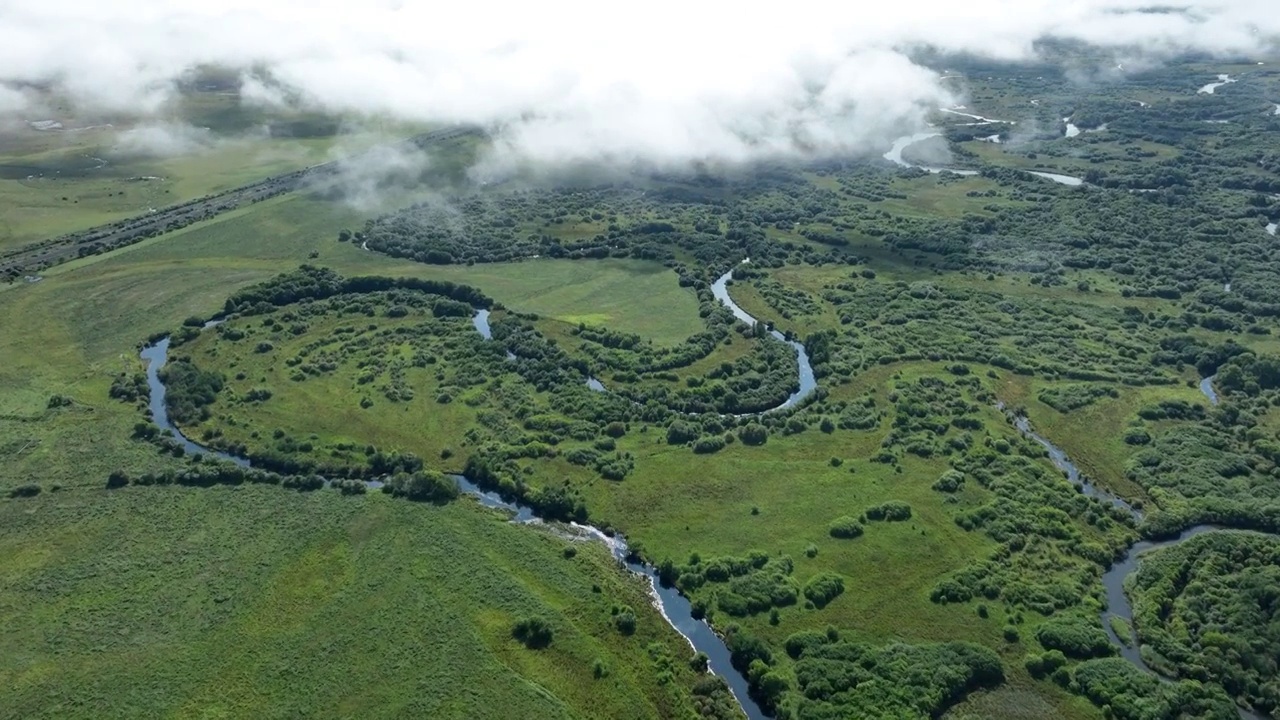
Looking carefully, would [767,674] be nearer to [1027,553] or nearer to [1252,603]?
[1027,553]

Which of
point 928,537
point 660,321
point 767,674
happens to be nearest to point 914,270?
point 660,321

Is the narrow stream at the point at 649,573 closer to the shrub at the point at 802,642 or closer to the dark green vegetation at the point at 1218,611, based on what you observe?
the shrub at the point at 802,642

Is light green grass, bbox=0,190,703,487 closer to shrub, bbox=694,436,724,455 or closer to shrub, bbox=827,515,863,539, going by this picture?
shrub, bbox=694,436,724,455

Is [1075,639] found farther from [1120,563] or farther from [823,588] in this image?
[823,588]

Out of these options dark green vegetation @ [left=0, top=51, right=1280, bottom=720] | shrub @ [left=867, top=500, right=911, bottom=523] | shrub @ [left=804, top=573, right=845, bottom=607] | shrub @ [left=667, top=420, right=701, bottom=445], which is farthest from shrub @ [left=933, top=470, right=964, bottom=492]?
shrub @ [left=667, top=420, right=701, bottom=445]

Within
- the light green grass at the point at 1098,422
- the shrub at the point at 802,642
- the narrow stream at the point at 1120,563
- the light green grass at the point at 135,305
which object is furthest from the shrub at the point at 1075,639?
the light green grass at the point at 135,305
